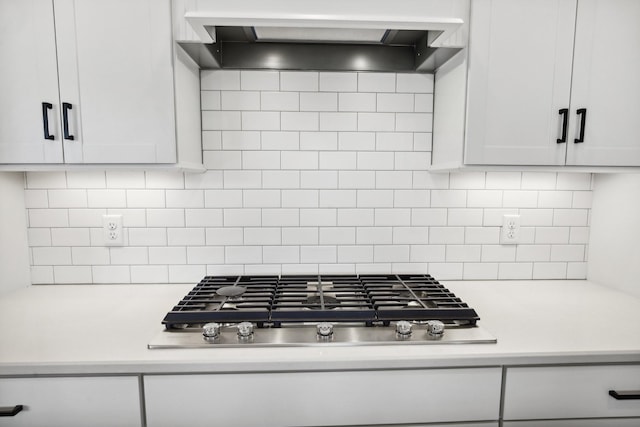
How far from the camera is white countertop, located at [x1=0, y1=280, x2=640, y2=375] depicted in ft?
3.02

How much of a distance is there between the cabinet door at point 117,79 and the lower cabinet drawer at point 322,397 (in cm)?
74

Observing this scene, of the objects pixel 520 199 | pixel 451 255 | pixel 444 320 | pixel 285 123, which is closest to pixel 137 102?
pixel 285 123

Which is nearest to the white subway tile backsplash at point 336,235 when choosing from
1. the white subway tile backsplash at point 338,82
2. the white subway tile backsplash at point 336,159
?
the white subway tile backsplash at point 336,159

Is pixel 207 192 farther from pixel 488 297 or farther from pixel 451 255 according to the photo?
pixel 488 297

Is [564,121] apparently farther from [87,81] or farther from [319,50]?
[87,81]

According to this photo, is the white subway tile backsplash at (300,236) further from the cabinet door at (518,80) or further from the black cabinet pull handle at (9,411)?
the black cabinet pull handle at (9,411)

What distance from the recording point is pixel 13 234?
1.42 metres

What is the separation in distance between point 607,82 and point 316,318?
1.29m

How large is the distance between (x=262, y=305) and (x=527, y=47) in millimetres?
1259

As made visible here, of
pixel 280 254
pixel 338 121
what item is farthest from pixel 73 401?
pixel 338 121

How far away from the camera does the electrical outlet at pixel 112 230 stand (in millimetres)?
1496

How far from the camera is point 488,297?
139 centimetres

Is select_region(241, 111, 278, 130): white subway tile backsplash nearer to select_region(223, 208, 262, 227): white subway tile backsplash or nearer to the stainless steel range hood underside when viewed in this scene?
the stainless steel range hood underside

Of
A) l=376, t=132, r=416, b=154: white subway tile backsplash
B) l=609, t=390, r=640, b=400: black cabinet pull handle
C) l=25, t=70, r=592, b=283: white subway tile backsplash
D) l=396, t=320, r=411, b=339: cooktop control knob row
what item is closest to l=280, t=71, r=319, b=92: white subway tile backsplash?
l=25, t=70, r=592, b=283: white subway tile backsplash
